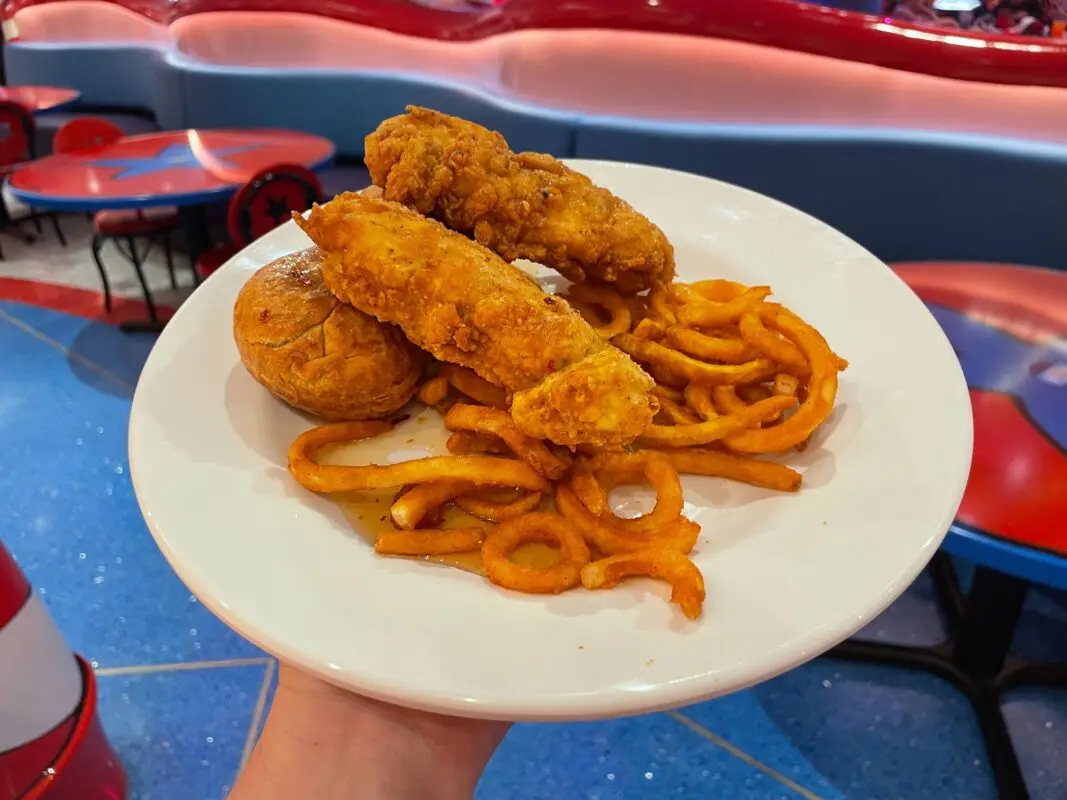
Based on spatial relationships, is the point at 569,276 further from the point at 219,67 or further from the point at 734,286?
the point at 219,67

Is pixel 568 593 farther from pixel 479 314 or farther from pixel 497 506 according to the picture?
pixel 479 314

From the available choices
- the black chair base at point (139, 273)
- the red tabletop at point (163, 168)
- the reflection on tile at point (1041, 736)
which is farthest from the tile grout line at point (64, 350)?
the reflection on tile at point (1041, 736)

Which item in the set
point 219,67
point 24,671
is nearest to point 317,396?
point 24,671

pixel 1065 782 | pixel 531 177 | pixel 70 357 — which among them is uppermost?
pixel 531 177

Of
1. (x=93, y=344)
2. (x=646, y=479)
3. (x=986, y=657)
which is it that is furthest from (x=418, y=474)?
(x=93, y=344)

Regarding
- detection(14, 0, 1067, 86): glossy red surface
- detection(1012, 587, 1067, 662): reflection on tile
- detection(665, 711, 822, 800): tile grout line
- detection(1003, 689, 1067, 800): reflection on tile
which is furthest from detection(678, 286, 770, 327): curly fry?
detection(14, 0, 1067, 86): glossy red surface
